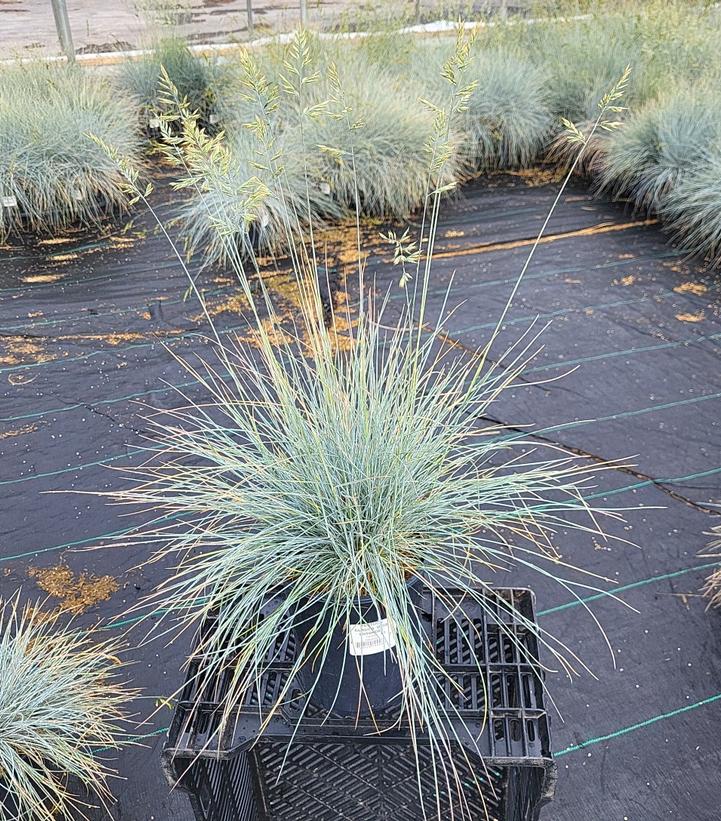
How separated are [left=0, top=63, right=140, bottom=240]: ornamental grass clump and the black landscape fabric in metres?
0.26

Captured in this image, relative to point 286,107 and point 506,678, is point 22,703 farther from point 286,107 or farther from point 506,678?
point 286,107

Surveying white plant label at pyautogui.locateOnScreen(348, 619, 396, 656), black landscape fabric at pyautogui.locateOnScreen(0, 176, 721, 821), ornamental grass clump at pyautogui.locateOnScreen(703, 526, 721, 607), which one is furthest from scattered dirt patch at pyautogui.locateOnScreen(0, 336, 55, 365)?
ornamental grass clump at pyautogui.locateOnScreen(703, 526, 721, 607)

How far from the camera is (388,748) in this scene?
4.39ft

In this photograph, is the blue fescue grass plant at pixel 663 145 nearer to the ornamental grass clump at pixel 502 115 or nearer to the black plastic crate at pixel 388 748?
the ornamental grass clump at pixel 502 115

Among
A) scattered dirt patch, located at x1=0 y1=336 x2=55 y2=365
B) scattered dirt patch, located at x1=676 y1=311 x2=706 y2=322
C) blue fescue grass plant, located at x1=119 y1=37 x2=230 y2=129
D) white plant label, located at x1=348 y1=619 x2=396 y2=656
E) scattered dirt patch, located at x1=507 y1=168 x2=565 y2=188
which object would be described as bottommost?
scattered dirt patch, located at x1=676 y1=311 x2=706 y2=322

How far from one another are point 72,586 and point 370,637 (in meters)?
1.20

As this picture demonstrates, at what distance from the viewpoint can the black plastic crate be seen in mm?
1215

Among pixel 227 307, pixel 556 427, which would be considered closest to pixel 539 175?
pixel 227 307

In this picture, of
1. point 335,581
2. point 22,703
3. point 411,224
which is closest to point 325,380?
point 335,581

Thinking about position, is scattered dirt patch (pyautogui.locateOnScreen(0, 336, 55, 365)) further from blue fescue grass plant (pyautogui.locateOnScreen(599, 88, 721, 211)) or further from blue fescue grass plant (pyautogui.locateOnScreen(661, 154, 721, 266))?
blue fescue grass plant (pyautogui.locateOnScreen(599, 88, 721, 211))

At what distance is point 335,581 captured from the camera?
1.26 meters

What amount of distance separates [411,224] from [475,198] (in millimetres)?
565

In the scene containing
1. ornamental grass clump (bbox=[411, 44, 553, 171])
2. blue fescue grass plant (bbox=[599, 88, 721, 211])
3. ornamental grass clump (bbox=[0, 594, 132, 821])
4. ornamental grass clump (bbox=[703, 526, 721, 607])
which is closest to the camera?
ornamental grass clump (bbox=[0, 594, 132, 821])

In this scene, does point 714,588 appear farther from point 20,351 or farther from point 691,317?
point 20,351
